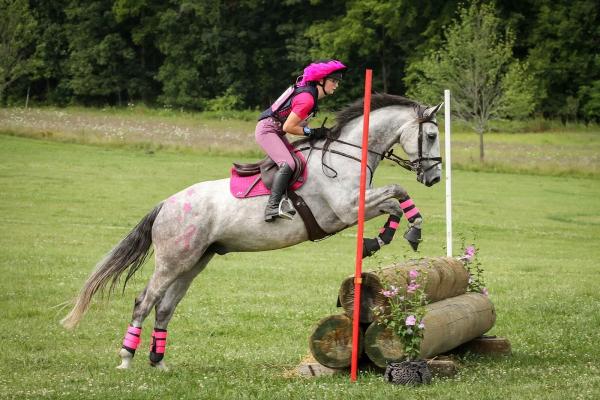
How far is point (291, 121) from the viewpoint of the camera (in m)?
9.48

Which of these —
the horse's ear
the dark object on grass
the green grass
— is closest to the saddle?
the horse's ear

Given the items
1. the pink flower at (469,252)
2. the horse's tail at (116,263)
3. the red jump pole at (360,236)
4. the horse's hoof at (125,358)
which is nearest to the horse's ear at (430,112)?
the red jump pole at (360,236)

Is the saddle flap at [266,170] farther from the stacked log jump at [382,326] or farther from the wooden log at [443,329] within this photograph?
the wooden log at [443,329]

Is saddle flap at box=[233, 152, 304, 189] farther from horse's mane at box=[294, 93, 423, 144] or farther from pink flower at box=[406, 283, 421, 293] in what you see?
pink flower at box=[406, 283, 421, 293]

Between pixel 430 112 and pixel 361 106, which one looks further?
pixel 361 106

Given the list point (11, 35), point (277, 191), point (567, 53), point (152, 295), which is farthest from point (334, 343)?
point (567, 53)

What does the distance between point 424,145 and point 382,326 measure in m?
1.94

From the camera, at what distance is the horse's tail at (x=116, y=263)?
10.1 metres

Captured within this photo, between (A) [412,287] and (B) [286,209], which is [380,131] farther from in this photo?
(A) [412,287]

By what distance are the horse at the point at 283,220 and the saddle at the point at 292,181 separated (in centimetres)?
6

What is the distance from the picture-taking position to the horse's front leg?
9164 mm

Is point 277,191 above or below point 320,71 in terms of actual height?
below

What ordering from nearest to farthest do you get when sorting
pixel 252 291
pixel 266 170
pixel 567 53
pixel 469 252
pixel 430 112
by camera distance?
1. pixel 266 170
2. pixel 430 112
3. pixel 469 252
4. pixel 252 291
5. pixel 567 53

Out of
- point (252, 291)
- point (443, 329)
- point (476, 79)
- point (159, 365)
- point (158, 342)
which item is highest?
point (443, 329)
